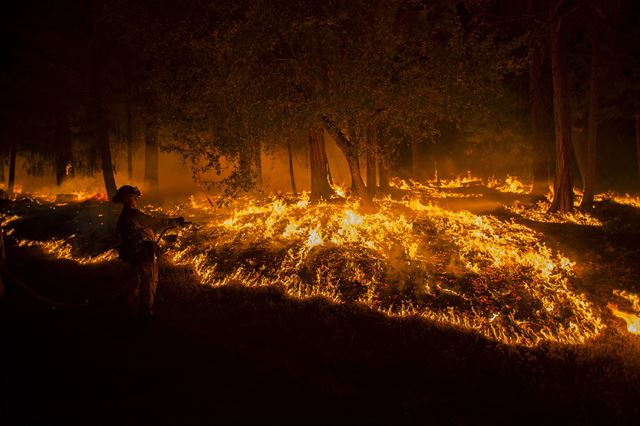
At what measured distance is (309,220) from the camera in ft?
50.9

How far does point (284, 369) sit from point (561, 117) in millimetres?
15520

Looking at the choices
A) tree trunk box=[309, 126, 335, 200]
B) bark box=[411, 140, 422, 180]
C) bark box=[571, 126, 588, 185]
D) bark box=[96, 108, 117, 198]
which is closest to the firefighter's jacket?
tree trunk box=[309, 126, 335, 200]

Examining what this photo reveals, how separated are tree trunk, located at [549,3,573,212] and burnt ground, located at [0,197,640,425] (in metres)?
8.98

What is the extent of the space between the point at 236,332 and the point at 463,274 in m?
5.41

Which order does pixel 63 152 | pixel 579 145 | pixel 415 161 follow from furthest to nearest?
1. pixel 415 161
2. pixel 63 152
3. pixel 579 145

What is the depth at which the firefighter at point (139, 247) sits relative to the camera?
7965 mm

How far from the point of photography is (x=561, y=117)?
1717 centimetres

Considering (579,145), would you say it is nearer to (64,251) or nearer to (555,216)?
(555,216)

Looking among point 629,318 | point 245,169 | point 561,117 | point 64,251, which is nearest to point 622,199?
point 561,117

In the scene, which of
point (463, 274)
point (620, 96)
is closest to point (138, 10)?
point (463, 274)

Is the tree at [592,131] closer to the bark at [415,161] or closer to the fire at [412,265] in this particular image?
the fire at [412,265]

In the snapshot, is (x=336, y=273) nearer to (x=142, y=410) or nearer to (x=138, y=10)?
(x=142, y=410)

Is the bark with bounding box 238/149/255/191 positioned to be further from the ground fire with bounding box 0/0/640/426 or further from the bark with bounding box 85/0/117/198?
the bark with bounding box 85/0/117/198

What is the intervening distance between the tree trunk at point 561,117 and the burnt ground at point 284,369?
898 centimetres
